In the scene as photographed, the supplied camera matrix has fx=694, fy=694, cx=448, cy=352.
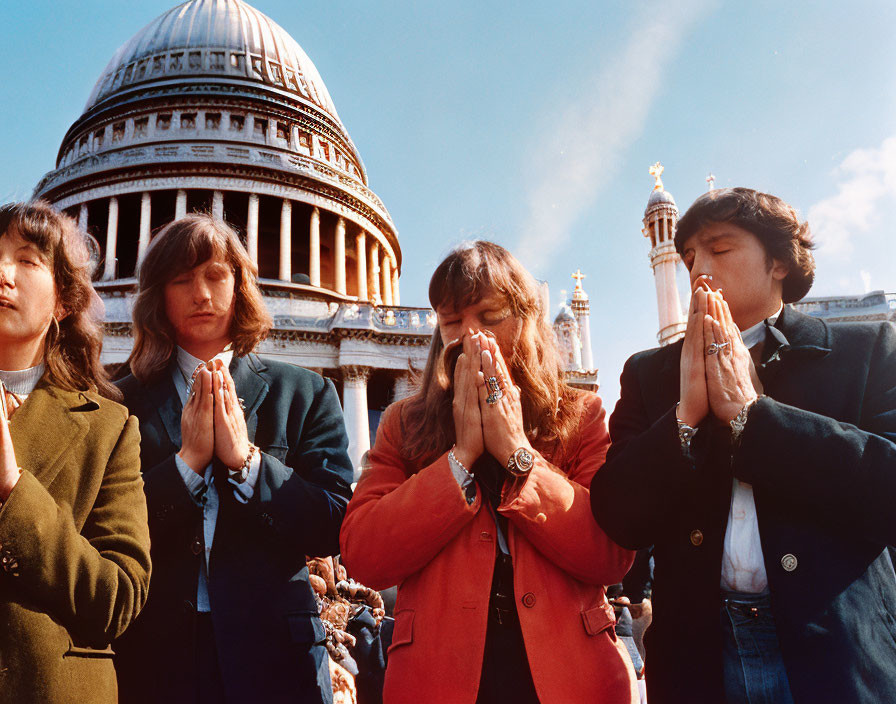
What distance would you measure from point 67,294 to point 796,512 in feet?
11.0

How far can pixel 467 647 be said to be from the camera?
2.83 metres

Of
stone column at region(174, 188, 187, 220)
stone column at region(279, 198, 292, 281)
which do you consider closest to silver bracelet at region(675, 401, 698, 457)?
stone column at region(279, 198, 292, 281)

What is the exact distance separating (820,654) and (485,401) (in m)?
1.62

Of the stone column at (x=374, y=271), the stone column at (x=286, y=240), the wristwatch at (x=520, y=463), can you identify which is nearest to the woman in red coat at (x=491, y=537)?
the wristwatch at (x=520, y=463)

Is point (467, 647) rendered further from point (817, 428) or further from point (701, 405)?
point (817, 428)

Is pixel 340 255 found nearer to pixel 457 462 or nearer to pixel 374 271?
pixel 374 271

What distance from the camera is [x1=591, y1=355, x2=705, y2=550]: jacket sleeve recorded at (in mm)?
2922

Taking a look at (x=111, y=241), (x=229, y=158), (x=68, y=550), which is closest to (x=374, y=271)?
(x=229, y=158)

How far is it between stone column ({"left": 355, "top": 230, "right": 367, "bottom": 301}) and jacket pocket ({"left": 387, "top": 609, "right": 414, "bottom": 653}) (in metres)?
41.5

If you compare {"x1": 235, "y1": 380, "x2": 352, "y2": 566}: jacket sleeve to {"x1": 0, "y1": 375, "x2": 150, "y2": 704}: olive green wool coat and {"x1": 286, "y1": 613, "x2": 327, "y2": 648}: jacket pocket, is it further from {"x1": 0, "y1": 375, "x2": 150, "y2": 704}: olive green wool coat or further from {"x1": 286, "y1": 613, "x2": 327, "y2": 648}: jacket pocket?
{"x1": 0, "y1": 375, "x2": 150, "y2": 704}: olive green wool coat

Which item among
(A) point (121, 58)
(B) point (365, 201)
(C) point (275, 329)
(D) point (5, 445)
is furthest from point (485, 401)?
(A) point (121, 58)

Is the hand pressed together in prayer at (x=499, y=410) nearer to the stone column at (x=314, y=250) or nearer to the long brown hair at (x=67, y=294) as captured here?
the long brown hair at (x=67, y=294)

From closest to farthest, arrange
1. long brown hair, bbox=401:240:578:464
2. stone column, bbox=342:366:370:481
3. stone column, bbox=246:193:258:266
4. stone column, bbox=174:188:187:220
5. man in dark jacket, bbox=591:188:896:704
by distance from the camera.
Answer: man in dark jacket, bbox=591:188:896:704 < long brown hair, bbox=401:240:578:464 < stone column, bbox=342:366:370:481 < stone column, bbox=246:193:258:266 < stone column, bbox=174:188:187:220

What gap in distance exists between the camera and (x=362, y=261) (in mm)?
45688
